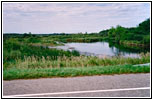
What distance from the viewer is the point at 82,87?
4.98 m

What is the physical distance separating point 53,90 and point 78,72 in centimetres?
167

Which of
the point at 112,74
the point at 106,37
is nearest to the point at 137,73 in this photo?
the point at 112,74

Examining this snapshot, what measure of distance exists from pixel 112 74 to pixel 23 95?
2.98m

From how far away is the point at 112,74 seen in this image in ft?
20.6

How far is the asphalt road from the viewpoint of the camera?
15.0ft

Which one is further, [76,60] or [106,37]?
[106,37]

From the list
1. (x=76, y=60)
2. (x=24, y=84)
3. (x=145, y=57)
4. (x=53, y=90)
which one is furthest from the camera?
(x=145, y=57)

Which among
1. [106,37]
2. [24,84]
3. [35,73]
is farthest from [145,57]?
[106,37]

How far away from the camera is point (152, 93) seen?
4.82 meters

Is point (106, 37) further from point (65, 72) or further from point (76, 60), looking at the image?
point (65, 72)

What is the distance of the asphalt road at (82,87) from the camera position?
15.0ft

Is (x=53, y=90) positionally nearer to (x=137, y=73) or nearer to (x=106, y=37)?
(x=137, y=73)

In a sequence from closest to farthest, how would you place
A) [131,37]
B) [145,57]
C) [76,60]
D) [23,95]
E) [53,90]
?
[23,95] → [53,90] → [76,60] → [145,57] → [131,37]

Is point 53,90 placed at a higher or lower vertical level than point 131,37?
lower
